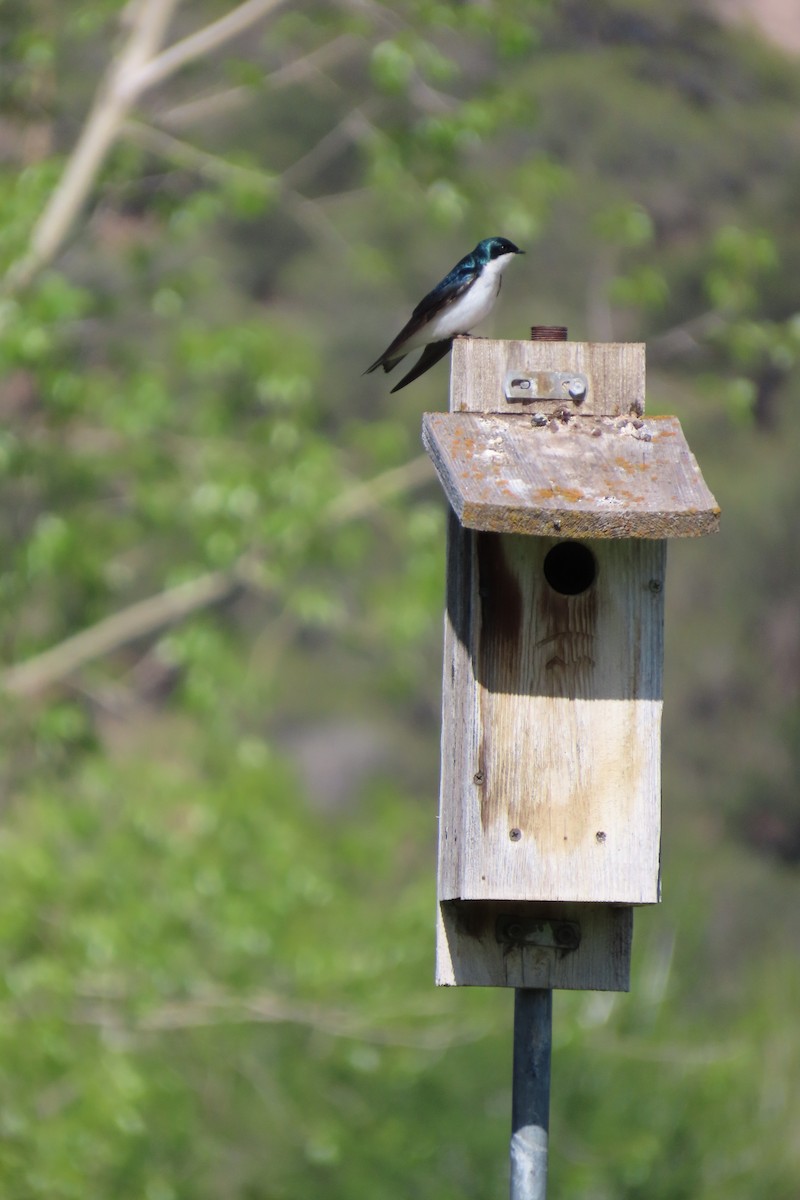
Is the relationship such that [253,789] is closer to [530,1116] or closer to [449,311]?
[449,311]

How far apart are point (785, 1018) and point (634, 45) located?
30.3 ft

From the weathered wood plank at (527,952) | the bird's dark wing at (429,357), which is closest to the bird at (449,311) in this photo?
the bird's dark wing at (429,357)

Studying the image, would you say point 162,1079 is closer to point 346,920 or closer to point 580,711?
point 346,920

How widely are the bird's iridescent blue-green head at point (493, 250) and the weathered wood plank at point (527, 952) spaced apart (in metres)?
1.57

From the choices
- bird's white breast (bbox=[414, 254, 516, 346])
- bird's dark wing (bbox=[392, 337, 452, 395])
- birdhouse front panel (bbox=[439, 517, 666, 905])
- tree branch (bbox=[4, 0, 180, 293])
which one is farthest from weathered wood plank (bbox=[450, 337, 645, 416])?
tree branch (bbox=[4, 0, 180, 293])


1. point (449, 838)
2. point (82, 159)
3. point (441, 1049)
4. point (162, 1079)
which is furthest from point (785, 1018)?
point (449, 838)

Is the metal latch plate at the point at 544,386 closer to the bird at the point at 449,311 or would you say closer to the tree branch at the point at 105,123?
the bird at the point at 449,311

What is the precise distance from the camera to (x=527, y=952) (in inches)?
108

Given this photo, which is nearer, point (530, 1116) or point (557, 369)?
point (530, 1116)

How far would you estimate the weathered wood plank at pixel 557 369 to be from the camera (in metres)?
2.77

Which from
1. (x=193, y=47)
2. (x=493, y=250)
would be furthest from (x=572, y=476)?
(x=193, y=47)

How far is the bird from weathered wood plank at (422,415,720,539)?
0.74 m

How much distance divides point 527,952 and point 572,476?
0.75 meters

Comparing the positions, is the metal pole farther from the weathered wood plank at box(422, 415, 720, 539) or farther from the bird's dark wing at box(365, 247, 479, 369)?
the bird's dark wing at box(365, 247, 479, 369)
